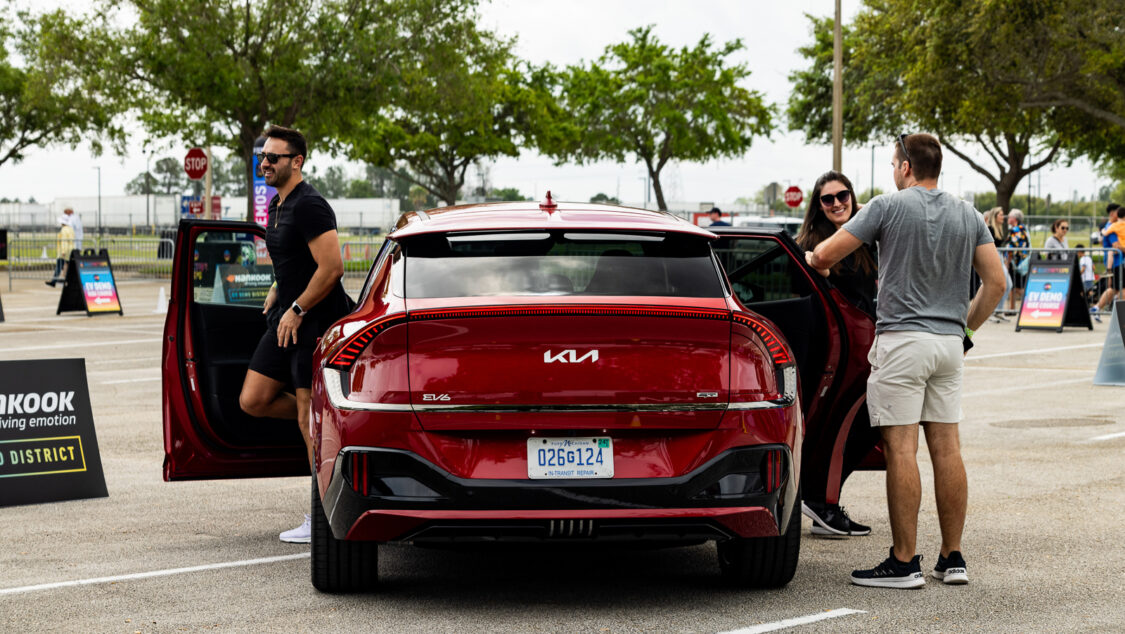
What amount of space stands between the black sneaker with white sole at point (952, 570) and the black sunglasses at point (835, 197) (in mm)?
1919

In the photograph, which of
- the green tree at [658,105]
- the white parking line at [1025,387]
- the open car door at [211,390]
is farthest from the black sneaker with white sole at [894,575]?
the green tree at [658,105]

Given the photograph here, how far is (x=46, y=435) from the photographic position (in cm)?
739

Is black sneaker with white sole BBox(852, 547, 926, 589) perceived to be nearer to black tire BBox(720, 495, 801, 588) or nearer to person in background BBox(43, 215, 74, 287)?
black tire BBox(720, 495, 801, 588)

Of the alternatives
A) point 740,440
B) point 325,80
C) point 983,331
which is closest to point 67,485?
point 740,440

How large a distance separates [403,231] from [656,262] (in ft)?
3.26

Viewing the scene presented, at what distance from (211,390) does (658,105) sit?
47894mm

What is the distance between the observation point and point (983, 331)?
20.1m

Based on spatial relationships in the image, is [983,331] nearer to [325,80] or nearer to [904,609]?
[904,609]

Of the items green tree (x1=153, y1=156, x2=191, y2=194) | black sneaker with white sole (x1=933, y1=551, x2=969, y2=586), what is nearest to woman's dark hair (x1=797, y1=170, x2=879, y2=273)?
black sneaker with white sole (x1=933, y1=551, x2=969, y2=586)

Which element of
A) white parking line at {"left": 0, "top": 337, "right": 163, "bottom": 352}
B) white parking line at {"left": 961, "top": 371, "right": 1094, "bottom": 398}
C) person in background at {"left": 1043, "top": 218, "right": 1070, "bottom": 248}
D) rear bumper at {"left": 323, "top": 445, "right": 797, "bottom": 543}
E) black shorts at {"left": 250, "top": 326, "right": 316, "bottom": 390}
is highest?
person in background at {"left": 1043, "top": 218, "right": 1070, "bottom": 248}

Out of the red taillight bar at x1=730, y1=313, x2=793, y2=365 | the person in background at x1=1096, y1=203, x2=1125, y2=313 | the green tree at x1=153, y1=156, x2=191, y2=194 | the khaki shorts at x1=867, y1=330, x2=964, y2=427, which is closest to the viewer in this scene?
the red taillight bar at x1=730, y1=313, x2=793, y2=365

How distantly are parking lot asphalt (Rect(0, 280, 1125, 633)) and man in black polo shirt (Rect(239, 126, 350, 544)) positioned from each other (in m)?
0.76

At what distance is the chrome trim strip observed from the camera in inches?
184

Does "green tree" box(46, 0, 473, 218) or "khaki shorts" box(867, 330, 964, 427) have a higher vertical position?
"green tree" box(46, 0, 473, 218)
